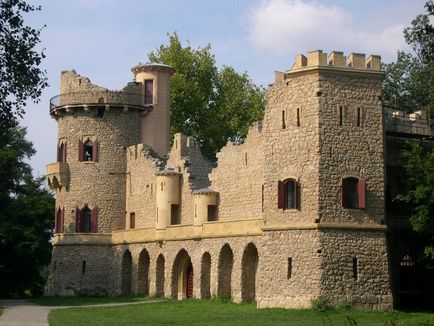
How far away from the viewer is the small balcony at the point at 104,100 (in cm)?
5472

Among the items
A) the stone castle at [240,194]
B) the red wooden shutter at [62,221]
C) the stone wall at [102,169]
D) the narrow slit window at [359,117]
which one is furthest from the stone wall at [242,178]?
the red wooden shutter at [62,221]

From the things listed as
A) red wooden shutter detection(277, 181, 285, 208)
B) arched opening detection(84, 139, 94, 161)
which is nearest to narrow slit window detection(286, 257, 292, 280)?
red wooden shutter detection(277, 181, 285, 208)

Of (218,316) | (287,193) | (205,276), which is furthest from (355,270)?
(205,276)

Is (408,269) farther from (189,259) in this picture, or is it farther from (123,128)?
(123,128)

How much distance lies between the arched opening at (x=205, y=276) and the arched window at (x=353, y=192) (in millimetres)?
11541

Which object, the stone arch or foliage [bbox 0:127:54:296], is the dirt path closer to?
the stone arch

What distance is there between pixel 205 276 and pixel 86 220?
12.9 meters

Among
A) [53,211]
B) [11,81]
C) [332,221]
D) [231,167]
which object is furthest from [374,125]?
[53,211]

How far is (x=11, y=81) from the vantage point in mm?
27828

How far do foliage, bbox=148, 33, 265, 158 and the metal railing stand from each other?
28.1 meters

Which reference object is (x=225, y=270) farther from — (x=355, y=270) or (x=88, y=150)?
(x=88, y=150)

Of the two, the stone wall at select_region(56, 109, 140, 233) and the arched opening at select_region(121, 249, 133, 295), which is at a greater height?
the stone wall at select_region(56, 109, 140, 233)

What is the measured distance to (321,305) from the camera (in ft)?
110

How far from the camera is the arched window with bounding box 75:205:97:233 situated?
180ft
